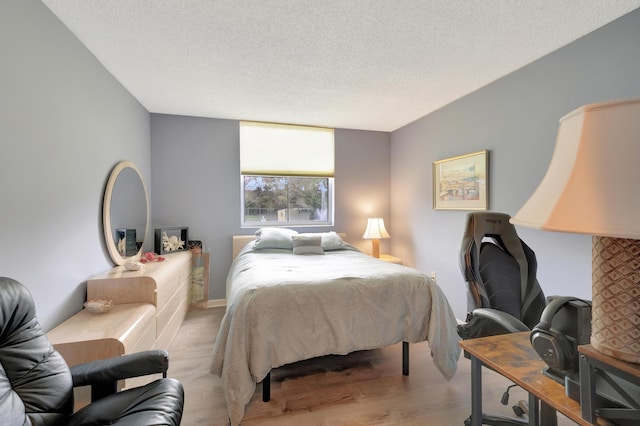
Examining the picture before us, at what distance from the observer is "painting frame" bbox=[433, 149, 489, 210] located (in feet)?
9.15

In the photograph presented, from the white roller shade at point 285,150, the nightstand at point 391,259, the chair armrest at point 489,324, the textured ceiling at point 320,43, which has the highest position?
the textured ceiling at point 320,43

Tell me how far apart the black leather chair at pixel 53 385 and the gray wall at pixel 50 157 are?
530 mm

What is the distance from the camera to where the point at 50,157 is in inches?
66.8

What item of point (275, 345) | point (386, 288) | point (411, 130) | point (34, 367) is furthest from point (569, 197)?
point (411, 130)

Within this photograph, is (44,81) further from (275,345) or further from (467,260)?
(467,260)

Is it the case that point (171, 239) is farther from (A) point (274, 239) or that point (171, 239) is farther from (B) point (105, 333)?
(B) point (105, 333)

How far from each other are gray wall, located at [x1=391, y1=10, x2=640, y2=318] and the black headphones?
1.52 meters

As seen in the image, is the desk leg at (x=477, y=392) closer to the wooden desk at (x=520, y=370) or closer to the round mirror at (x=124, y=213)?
the wooden desk at (x=520, y=370)

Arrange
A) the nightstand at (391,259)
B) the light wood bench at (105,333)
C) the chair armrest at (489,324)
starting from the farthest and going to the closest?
the nightstand at (391,259)
the light wood bench at (105,333)
the chair armrest at (489,324)

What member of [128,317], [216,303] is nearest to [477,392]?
[128,317]

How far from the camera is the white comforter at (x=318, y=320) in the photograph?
170 cm

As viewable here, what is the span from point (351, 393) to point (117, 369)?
4.73 feet

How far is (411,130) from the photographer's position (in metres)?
3.93

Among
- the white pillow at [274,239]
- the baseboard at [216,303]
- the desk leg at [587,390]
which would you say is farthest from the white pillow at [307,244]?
the desk leg at [587,390]
